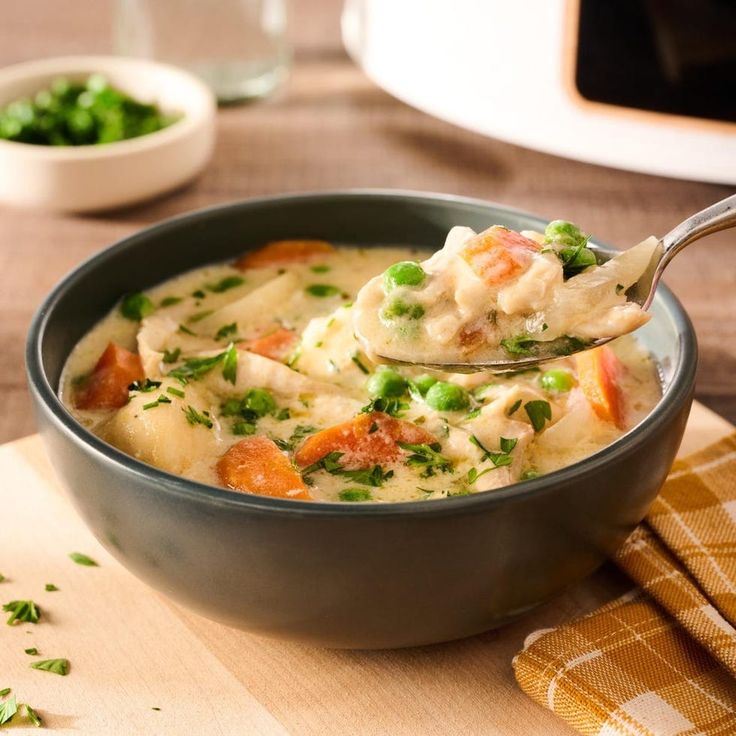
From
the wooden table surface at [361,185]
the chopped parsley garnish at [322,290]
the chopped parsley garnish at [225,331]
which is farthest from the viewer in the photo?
the wooden table surface at [361,185]

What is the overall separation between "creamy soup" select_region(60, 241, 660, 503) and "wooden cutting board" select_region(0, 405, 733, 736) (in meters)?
0.27

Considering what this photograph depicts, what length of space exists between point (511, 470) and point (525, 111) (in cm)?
198

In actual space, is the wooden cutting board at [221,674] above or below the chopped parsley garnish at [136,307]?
below

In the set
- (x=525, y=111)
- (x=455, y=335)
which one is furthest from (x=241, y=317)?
(x=525, y=111)

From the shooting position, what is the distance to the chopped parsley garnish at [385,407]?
7.09 feet

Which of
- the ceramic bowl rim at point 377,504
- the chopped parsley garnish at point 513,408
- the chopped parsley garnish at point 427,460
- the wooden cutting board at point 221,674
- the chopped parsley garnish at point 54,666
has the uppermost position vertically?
the ceramic bowl rim at point 377,504

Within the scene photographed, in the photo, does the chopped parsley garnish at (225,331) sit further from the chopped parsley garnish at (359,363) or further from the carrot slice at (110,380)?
the chopped parsley garnish at (359,363)

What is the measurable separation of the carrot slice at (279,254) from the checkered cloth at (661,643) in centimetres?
105

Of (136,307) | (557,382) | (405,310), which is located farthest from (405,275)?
(136,307)

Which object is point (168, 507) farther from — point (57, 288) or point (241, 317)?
point (241, 317)

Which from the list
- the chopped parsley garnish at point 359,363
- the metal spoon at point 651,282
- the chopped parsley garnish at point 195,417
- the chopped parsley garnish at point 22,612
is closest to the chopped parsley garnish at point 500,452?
the metal spoon at point 651,282

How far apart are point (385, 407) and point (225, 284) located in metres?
0.74

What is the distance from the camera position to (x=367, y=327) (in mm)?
2111

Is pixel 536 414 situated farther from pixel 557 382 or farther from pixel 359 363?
pixel 359 363
